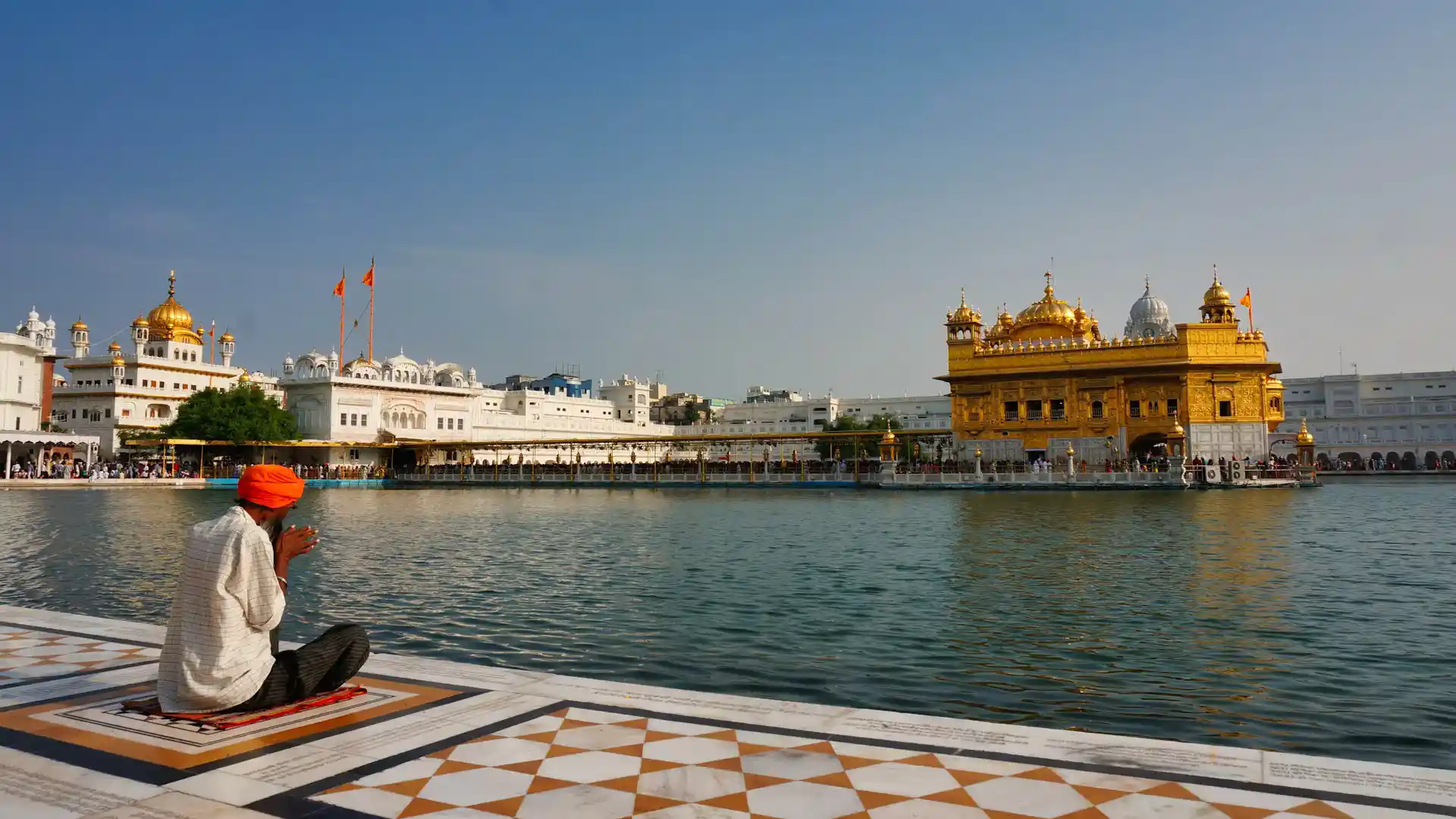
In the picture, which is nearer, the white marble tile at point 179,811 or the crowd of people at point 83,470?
the white marble tile at point 179,811

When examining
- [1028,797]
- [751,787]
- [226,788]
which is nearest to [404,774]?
[226,788]

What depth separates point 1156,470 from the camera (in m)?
45.0

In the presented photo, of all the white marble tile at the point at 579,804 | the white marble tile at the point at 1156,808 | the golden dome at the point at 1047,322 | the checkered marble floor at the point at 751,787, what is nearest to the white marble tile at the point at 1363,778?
the checkered marble floor at the point at 751,787

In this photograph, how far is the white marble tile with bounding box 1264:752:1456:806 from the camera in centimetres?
398

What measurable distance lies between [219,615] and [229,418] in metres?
63.1

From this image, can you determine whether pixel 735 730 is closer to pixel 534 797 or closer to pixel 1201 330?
pixel 534 797

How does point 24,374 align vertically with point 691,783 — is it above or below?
above

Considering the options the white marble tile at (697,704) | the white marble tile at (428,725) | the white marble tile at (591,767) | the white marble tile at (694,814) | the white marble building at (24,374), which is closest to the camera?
the white marble tile at (694,814)

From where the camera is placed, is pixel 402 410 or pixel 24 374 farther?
pixel 402 410

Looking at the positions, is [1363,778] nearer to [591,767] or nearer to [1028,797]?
[1028,797]

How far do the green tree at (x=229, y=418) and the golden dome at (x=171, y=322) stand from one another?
9.91m

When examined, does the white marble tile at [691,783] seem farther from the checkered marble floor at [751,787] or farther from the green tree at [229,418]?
the green tree at [229,418]

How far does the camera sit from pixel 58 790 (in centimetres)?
400

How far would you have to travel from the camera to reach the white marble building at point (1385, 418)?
82.5m
